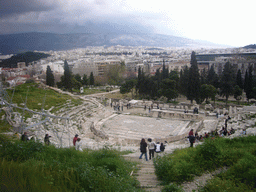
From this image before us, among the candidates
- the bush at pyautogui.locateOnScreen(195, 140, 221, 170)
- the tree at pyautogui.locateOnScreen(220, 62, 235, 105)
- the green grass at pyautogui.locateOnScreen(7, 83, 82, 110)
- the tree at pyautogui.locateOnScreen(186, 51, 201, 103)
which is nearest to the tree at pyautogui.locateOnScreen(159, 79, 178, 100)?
the tree at pyautogui.locateOnScreen(186, 51, 201, 103)

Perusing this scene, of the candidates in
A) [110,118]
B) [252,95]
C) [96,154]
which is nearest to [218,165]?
[96,154]

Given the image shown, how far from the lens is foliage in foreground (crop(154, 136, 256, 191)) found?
4.27m

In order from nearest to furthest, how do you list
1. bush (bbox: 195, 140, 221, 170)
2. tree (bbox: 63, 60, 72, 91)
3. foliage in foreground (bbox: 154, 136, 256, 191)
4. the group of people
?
foliage in foreground (bbox: 154, 136, 256, 191)
bush (bbox: 195, 140, 221, 170)
the group of people
tree (bbox: 63, 60, 72, 91)

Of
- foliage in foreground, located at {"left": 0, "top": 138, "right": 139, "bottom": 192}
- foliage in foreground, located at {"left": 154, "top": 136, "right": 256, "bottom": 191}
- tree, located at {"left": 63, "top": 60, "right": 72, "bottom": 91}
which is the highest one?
tree, located at {"left": 63, "top": 60, "right": 72, "bottom": 91}

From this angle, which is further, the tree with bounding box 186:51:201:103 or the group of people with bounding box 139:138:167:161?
the tree with bounding box 186:51:201:103

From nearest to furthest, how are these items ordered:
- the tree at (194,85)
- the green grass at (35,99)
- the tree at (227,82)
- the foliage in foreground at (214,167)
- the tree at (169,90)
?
1. the foliage in foreground at (214,167)
2. the green grass at (35,99)
3. the tree at (194,85)
4. the tree at (227,82)
5. the tree at (169,90)

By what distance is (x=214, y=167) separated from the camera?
5.49 m

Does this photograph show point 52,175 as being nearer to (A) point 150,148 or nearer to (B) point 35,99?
(A) point 150,148

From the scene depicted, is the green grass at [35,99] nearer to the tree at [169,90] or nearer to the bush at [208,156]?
the tree at [169,90]

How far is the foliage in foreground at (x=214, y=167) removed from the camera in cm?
427

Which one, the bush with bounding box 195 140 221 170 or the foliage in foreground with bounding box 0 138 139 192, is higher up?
the foliage in foreground with bounding box 0 138 139 192

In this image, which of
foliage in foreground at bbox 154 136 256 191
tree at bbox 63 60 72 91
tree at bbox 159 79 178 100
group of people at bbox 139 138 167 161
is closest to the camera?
foliage in foreground at bbox 154 136 256 191

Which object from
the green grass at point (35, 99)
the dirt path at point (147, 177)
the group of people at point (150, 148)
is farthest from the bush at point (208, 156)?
the green grass at point (35, 99)

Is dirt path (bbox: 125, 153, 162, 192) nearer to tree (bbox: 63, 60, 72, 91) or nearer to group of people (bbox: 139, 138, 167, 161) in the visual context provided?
group of people (bbox: 139, 138, 167, 161)
